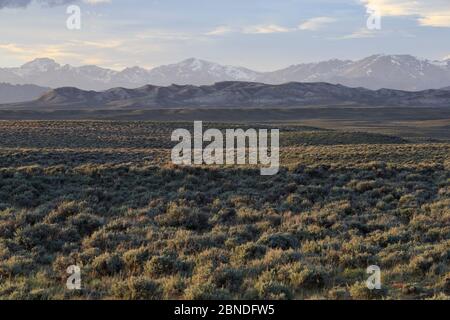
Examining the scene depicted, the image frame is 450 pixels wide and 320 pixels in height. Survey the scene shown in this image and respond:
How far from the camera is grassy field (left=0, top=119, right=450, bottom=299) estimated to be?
855cm

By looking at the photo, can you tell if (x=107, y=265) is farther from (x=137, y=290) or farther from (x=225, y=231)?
(x=225, y=231)

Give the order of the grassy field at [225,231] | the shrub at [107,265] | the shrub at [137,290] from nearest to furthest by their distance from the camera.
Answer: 1. the shrub at [137,290]
2. the grassy field at [225,231]
3. the shrub at [107,265]

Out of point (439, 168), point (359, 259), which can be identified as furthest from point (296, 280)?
point (439, 168)

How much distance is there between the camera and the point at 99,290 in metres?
8.34

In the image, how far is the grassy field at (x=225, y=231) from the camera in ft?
28.0

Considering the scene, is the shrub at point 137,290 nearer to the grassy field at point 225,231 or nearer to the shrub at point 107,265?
the grassy field at point 225,231

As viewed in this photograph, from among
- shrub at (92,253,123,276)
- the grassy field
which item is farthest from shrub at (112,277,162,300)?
shrub at (92,253,123,276)

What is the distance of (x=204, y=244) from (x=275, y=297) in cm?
399

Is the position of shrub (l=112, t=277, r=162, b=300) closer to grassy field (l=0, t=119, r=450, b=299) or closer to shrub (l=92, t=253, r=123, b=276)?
grassy field (l=0, t=119, r=450, b=299)

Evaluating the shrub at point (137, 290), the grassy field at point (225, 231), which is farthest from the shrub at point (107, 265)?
the shrub at point (137, 290)

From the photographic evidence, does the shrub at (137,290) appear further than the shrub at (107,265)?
No

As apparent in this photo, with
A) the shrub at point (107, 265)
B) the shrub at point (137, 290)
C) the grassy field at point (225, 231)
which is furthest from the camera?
the shrub at point (107, 265)

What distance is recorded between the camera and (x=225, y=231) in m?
13.0
